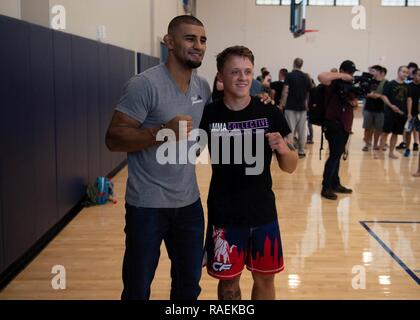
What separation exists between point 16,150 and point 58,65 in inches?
52.0

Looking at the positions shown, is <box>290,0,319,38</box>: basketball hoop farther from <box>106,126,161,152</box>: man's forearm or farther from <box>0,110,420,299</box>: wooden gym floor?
<box>106,126,161,152</box>: man's forearm

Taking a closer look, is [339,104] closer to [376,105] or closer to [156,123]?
[156,123]

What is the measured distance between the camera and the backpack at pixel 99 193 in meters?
5.91

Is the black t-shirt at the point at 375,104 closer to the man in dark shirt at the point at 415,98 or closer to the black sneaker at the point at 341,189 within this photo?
the man in dark shirt at the point at 415,98

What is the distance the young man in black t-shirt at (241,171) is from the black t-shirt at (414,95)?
783 cm

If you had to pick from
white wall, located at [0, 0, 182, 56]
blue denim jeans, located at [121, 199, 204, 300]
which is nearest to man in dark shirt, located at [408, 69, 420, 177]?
white wall, located at [0, 0, 182, 56]

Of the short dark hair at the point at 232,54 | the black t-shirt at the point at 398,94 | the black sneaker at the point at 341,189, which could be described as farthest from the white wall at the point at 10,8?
the black t-shirt at the point at 398,94

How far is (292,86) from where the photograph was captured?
9.29 metres

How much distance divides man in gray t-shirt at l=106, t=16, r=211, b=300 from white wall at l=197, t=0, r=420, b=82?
1950 centimetres

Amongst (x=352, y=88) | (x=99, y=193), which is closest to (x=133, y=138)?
(x=99, y=193)

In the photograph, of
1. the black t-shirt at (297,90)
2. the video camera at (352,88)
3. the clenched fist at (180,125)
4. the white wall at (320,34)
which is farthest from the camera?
the white wall at (320,34)

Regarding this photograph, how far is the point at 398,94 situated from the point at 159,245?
8.38m
